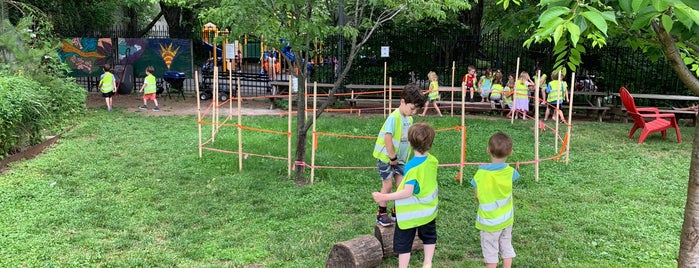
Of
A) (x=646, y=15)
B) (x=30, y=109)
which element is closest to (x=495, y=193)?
(x=646, y=15)

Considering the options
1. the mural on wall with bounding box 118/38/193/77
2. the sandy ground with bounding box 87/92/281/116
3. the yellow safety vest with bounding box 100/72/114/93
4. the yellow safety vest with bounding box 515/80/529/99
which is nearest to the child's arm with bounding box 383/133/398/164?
the yellow safety vest with bounding box 515/80/529/99

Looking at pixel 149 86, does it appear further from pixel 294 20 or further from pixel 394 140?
pixel 394 140

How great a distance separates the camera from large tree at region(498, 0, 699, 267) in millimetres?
2193

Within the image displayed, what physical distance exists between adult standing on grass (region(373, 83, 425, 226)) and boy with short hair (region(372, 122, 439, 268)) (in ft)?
2.88

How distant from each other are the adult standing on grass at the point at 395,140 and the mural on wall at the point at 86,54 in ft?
55.3

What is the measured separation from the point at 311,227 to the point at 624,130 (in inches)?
399

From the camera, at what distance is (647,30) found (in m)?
3.58

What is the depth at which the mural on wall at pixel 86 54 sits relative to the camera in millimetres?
19047

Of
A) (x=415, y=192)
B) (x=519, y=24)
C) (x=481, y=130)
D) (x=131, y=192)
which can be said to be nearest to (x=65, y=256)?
(x=131, y=192)

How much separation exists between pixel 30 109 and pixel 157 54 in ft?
36.1

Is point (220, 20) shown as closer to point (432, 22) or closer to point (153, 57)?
point (432, 22)

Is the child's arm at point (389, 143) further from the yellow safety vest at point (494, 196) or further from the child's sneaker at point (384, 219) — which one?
the yellow safety vest at point (494, 196)

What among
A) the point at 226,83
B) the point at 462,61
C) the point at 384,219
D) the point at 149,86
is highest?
the point at 462,61

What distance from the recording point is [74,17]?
22.3 meters
